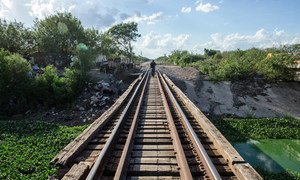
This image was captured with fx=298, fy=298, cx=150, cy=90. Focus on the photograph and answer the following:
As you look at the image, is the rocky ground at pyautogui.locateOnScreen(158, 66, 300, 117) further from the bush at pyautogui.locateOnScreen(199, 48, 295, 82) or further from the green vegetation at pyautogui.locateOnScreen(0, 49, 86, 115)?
the green vegetation at pyautogui.locateOnScreen(0, 49, 86, 115)

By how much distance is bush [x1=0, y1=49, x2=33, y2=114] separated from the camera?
21625 millimetres

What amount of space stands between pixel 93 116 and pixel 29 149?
7.96 m

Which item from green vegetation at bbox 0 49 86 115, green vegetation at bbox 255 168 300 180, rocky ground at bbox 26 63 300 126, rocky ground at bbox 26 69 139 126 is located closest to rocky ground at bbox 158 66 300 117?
rocky ground at bbox 26 63 300 126

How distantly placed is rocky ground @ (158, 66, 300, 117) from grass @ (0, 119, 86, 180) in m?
10.7

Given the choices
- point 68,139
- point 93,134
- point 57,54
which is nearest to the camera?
point 93,134

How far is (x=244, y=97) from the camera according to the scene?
77.4 ft

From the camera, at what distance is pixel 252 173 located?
4.92 meters

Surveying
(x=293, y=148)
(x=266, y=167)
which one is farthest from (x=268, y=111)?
Answer: (x=266, y=167)

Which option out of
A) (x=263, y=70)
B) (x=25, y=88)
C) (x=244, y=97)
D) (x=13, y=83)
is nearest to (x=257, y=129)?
(x=244, y=97)

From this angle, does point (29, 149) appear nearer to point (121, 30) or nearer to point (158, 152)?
point (158, 152)

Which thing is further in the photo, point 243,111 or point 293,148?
point 243,111

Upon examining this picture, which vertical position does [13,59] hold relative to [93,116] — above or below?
above

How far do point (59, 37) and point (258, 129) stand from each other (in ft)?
95.8

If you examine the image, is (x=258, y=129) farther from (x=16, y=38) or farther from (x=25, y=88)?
(x=16, y=38)
